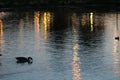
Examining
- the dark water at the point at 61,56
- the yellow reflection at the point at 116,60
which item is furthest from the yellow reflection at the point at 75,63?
the yellow reflection at the point at 116,60

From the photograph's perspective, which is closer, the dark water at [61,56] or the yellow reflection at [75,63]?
the yellow reflection at [75,63]

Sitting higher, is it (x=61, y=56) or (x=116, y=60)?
(x=61, y=56)

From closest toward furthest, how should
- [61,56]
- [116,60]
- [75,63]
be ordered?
[75,63] → [116,60] → [61,56]

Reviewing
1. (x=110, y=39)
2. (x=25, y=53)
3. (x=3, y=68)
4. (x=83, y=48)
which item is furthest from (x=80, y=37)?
(x=3, y=68)

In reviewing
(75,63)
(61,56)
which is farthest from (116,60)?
(61,56)

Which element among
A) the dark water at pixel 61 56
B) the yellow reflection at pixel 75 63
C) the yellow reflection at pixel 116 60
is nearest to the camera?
the yellow reflection at pixel 75 63

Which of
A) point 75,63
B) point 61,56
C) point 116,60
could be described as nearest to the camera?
point 75,63

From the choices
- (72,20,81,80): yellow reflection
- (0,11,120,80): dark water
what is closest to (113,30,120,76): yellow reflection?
(0,11,120,80): dark water

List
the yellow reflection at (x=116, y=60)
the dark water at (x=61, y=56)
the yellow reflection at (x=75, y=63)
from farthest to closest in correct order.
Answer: the yellow reflection at (x=116, y=60) < the dark water at (x=61, y=56) < the yellow reflection at (x=75, y=63)

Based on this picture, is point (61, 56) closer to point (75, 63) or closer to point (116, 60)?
point (75, 63)

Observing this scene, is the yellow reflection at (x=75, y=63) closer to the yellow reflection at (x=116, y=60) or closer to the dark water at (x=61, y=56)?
the dark water at (x=61, y=56)

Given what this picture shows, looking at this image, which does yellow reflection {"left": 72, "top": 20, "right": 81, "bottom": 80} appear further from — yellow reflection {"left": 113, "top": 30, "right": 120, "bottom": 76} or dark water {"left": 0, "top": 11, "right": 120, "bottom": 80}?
yellow reflection {"left": 113, "top": 30, "right": 120, "bottom": 76}

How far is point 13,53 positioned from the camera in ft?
230

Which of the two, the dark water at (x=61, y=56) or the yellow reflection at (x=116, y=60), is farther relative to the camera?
the yellow reflection at (x=116, y=60)
